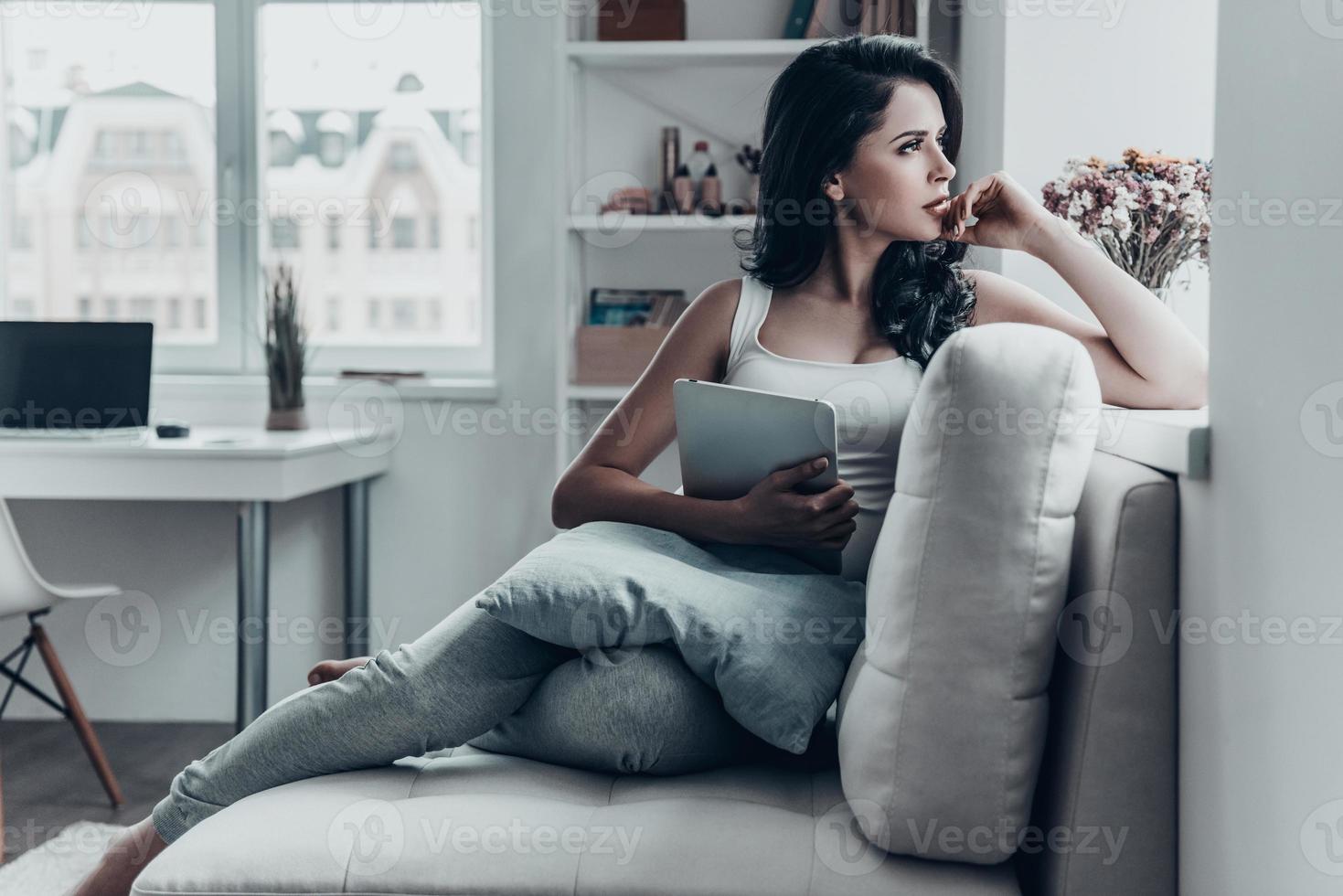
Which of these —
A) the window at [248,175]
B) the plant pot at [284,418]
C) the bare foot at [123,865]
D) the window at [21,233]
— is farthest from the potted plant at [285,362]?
the bare foot at [123,865]

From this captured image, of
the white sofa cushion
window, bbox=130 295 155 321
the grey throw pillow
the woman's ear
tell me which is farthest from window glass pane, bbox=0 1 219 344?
the white sofa cushion

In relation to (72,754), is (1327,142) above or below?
above

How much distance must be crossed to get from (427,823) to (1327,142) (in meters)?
0.86

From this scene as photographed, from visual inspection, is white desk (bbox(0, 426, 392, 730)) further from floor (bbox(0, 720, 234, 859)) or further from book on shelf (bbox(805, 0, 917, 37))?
book on shelf (bbox(805, 0, 917, 37))

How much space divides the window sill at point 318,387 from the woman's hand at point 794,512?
6.30 ft

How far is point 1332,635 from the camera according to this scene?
0.76 metres

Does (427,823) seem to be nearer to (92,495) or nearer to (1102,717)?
(1102,717)

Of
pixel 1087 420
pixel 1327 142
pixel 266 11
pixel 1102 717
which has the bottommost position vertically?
pixel 1102 717

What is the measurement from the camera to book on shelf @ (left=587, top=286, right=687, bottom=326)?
2949mm

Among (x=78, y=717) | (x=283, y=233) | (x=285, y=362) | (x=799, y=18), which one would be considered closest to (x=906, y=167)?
(x=799, y=18)

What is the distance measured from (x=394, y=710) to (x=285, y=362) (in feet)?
6.30

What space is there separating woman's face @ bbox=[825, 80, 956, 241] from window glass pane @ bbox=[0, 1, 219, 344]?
7.52 ft

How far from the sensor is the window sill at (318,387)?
10.4 ft

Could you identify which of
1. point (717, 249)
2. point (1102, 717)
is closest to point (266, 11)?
point (717, 249)
